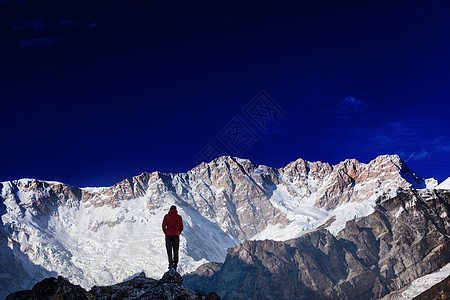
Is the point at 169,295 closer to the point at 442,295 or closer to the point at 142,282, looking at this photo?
the point at 142,282

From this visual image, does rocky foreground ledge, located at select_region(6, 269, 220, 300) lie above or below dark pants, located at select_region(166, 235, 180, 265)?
below

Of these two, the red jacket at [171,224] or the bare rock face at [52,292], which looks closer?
the bare rock face at [52,292]

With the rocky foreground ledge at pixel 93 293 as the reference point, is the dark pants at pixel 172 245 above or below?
above

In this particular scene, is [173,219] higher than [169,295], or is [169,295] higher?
[173,219]

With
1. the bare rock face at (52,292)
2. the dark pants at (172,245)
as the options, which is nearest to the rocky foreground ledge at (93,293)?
the bare rock face at (52,292)

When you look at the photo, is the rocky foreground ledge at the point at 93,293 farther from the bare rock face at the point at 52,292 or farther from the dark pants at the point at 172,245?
the dark pants at the point at 172,245

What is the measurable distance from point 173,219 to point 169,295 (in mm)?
6616

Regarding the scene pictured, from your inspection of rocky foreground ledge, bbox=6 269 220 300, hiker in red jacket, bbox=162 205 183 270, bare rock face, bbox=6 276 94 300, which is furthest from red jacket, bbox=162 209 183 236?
bare rock face, bbox=6 276 94 300

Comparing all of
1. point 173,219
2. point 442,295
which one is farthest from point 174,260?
point 442,295

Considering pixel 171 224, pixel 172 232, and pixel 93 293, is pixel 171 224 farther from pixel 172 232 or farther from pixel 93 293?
pixel 93 293

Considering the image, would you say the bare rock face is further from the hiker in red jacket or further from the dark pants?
the hiker in red jacket

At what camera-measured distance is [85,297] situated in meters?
18.6

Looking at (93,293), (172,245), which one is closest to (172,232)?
(172,245)

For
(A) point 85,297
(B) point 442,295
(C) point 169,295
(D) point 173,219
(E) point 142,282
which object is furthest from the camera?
(B) point 442,295
